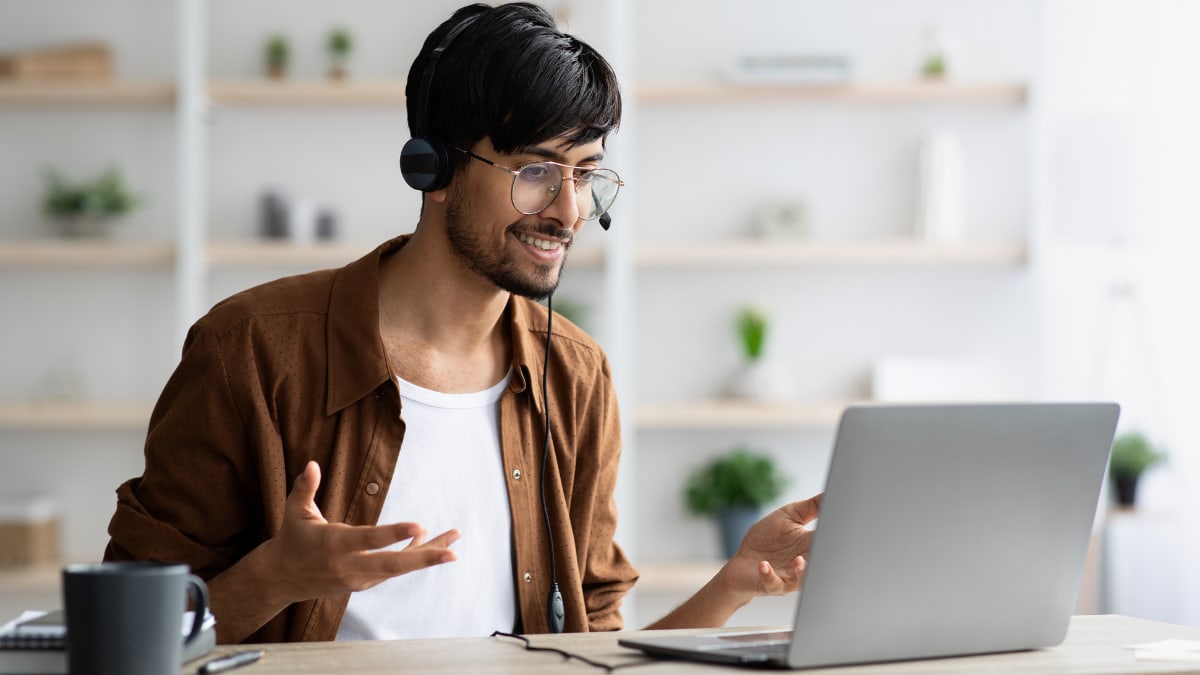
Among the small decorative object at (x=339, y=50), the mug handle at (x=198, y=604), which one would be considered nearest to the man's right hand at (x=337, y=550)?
the mug handle at (x=198, y=604)

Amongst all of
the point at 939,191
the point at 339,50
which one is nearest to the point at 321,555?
the point at 339,50

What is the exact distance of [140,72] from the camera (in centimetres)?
373

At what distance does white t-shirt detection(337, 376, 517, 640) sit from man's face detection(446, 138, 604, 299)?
17 centimetres

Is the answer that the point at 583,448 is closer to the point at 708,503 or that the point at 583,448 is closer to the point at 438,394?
the point at 438,394

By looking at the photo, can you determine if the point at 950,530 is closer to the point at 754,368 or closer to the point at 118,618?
the point at 118,618

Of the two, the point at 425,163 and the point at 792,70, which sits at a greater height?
the point at 792,70

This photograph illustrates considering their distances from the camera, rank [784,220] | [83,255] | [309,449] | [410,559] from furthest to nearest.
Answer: [784,220] → [83,255] → [309,449] → [410,559]

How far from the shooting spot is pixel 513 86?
5.33 ft

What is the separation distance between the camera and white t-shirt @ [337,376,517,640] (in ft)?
5.07

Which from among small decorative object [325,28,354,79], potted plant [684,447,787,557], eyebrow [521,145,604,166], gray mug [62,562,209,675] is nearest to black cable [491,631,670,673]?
gray mug [62,562,209,675]

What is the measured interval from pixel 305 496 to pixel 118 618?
9.0 inches

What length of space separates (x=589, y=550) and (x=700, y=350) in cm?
207

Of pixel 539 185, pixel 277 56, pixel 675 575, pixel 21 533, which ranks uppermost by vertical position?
pixel 277 56

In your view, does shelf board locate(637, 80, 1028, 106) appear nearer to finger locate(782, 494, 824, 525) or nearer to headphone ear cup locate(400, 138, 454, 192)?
headphone ear cup locate(400, 138, 454, 192)
